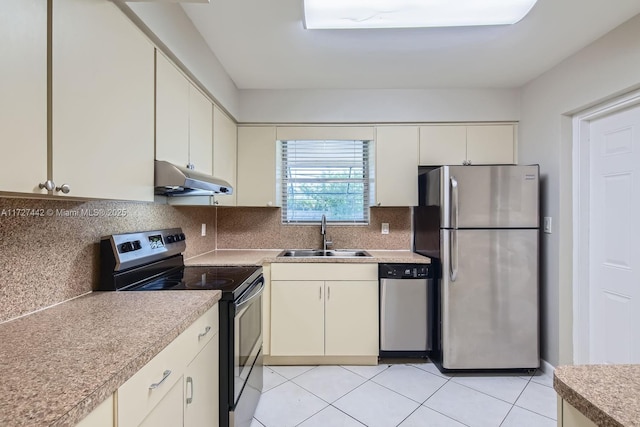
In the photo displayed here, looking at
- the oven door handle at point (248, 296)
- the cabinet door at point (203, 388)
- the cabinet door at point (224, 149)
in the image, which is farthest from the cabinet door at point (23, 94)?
the cabinet door at point (224, 149)

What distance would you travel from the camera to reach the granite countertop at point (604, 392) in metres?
Answer: 0.54

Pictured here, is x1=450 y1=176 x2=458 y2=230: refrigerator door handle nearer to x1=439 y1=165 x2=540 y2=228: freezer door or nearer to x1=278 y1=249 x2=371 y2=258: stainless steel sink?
x1=439 y1=165 x2=540 y2=228: freezer door

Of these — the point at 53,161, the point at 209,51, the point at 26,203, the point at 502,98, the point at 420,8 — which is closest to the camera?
the point at 53,161

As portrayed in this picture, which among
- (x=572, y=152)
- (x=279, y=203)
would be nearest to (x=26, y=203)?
(x=279, y=203)

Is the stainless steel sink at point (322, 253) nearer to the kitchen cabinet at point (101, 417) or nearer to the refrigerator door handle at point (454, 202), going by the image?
the refrigerator door handle at point (454, 202)

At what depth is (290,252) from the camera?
2.81 meters

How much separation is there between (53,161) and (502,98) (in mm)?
3154

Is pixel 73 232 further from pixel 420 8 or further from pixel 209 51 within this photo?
pixel 420 8

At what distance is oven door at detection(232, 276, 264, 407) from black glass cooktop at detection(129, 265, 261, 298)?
0.26 feet

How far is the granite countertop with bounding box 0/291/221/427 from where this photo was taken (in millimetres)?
567

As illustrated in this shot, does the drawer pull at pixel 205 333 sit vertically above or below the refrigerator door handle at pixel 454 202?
below

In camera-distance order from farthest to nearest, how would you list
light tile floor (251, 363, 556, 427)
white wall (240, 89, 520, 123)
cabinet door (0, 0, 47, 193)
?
white wall (240, 89, 520, 123), light tile floor (251, 363, 556, 427), cabinet door (0, 0, 47, 193)

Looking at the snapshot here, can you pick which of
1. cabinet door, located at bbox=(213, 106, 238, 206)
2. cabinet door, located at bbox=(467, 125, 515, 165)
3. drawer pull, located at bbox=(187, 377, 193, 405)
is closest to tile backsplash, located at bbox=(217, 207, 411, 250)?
cabinet door, located at bbox=(213, 106, 238, 206)

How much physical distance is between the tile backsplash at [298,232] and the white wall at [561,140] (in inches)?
44.8
